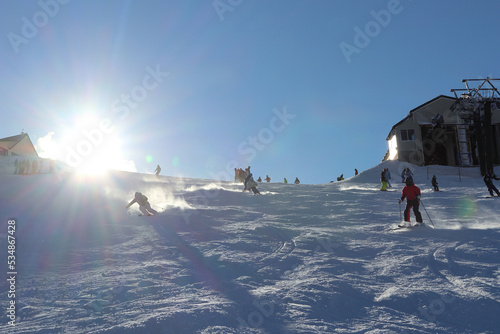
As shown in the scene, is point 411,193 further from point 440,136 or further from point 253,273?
point 440,136

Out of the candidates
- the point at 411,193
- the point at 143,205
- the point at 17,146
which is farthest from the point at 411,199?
the point at 17,146

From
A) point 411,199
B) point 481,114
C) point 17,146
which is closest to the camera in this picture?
point 411,199

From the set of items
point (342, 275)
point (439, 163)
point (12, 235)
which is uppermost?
point (439, 163)

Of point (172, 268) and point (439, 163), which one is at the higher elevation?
point (439, 163)

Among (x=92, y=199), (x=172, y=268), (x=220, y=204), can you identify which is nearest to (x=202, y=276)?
(x=172, y=268)

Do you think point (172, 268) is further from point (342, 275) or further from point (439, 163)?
point (439, 163)

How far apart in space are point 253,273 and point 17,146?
6615 cm

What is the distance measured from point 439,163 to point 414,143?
4175mm

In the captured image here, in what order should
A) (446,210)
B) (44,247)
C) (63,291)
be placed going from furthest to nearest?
(446,210) < (44,247) < (63,291)

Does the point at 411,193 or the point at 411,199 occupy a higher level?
the point at 411,193

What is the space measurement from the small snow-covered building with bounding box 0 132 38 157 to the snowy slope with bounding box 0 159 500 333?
2113 inches

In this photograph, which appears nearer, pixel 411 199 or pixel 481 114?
pixel 411 199

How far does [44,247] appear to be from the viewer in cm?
862

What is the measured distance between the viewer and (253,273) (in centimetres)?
648
